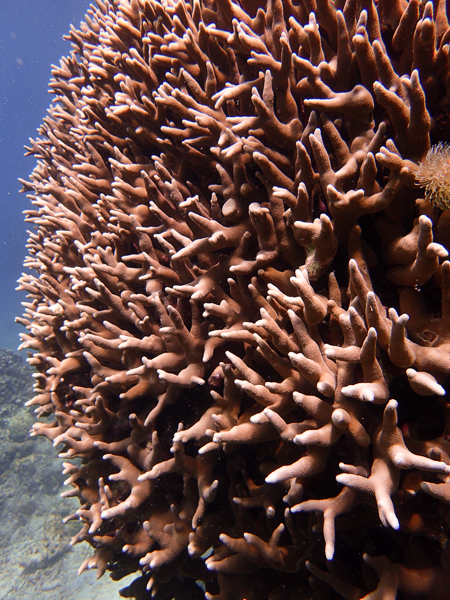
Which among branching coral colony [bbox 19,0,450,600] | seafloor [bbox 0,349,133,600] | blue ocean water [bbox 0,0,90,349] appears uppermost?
blue ocean water [bbox 0,0,90,349]

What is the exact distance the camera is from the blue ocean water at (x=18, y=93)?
62.0 meters

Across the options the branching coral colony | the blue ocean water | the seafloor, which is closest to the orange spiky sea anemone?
the branching coral colony

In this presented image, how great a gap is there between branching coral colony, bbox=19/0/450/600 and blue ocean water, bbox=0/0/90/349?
36.3 meters

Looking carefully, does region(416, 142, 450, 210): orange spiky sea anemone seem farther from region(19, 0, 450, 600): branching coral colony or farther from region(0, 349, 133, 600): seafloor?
region(0, 349, 133, 600): seafloor

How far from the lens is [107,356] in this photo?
2.55 m

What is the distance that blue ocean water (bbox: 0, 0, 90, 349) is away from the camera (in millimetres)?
62031

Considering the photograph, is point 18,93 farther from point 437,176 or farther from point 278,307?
point 437,176

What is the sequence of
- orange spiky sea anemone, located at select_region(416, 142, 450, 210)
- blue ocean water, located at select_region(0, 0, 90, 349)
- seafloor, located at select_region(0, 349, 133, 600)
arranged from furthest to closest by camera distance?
blue ocean water, located at select_region(0, 0, 90, 349), seafloor, located at select_region(0, 349, 133, 600), orange spiky sea anemone, located at select_region(416, 142, 450, 210)

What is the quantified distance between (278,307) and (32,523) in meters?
12.4

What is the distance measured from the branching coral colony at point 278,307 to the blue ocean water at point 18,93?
36.3m

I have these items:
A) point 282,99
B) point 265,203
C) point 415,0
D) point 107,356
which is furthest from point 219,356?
point 415,0

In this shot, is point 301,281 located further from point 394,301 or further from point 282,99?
point 282,99

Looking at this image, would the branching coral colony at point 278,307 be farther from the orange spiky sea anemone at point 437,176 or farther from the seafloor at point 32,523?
the seafloor at point 32,523

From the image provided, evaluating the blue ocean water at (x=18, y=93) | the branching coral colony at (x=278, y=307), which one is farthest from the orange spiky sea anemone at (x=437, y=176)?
the blue ocean water at (x=18, y=93)
